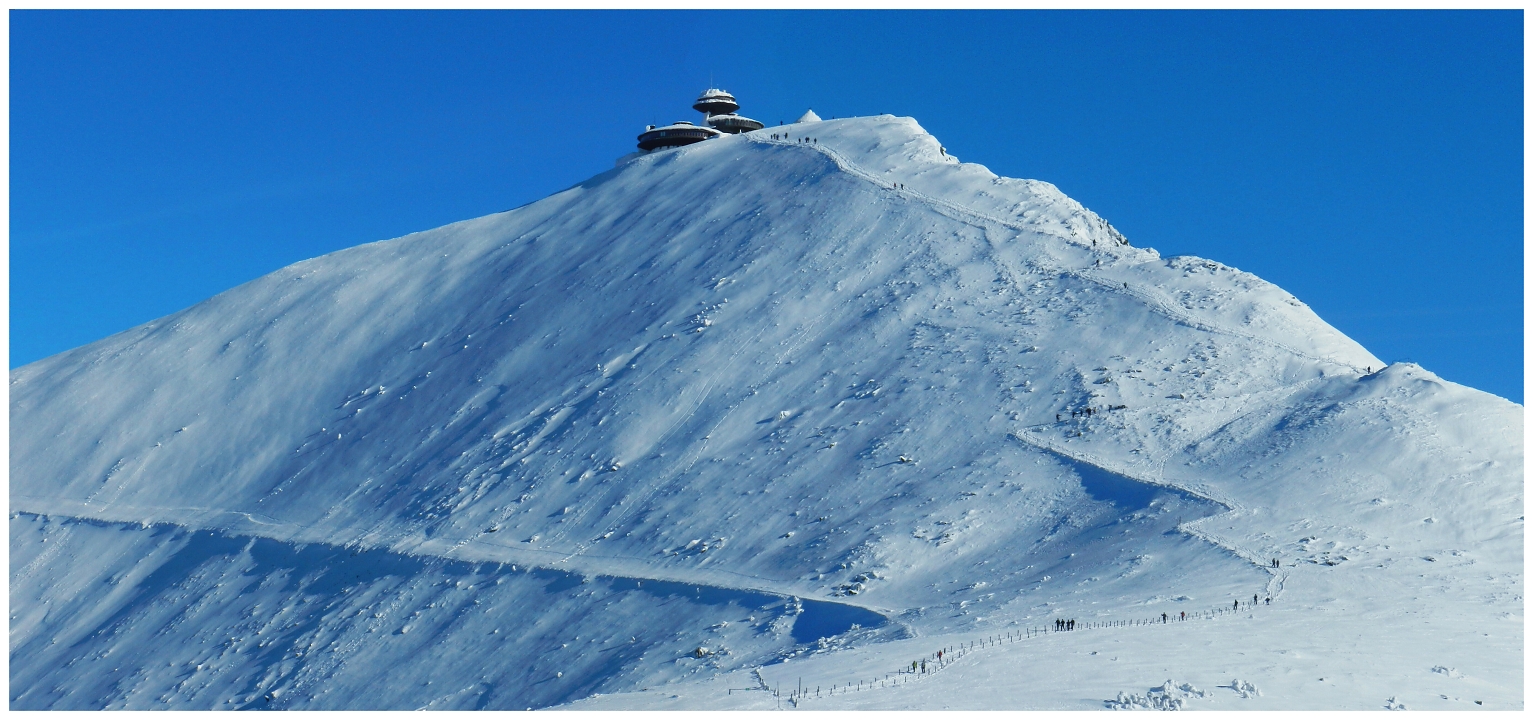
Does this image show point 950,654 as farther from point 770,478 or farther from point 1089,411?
point 1089,411

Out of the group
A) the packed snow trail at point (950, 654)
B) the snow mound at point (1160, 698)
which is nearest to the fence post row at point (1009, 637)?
the packed snow trail at point (950, 654)

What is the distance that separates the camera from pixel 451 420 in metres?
68.6

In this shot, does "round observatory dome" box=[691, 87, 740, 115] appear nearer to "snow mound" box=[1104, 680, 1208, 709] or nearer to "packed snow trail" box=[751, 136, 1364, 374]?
"packed snow trail" box=[751, 136, 1364, 374]

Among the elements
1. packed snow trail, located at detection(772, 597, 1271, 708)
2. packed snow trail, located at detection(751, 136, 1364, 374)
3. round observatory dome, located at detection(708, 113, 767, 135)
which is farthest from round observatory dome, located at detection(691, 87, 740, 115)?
packed snow trail, located at detection(772, 597, 1271, 708)


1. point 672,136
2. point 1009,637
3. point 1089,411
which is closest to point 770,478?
point 1089,411

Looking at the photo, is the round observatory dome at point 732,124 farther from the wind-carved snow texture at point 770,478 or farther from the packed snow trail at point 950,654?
the packed snow trail at point 950,654

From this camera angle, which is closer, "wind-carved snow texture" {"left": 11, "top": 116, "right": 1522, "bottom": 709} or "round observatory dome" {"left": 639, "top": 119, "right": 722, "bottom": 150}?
"wind-carved snow texture" {"left": 11, "top": 116, "right": 1522, "bottom": 709}

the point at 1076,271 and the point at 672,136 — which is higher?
the point at 672,136

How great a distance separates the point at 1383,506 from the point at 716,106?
62642 millimetres

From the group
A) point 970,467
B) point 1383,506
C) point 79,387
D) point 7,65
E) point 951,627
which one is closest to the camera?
point 7,65

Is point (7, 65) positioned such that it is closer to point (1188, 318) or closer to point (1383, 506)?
point (1383, 506)

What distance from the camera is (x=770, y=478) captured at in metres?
56.5

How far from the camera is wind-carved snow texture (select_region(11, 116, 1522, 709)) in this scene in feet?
135

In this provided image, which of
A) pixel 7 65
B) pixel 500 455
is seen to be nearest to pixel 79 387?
pixel 500 455
